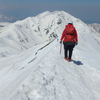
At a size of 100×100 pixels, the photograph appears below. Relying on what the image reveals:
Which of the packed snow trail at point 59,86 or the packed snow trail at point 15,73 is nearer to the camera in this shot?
the packed snow trail at point 59,86

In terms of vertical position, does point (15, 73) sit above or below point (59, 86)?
below

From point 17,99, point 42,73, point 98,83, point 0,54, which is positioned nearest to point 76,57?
point 98,83

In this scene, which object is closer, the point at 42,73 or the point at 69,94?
the point at 69,94

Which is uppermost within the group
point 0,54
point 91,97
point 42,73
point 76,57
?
point 42,73

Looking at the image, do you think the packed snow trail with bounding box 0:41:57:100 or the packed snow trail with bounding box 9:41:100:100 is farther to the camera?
the packed snow trail with bounding box 0:41:57:100

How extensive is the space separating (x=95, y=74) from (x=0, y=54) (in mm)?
158999

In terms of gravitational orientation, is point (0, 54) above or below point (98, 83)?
below

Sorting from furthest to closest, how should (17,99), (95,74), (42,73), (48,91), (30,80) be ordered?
(95,74), (42,73), (30,80), (48,91), (17,99)

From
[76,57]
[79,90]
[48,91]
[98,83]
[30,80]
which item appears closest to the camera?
[48,91]

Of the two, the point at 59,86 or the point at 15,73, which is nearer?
the point at 59,86

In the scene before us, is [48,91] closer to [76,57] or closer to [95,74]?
[95,74]

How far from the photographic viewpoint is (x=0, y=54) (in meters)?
159

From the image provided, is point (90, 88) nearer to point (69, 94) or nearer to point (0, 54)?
point (69, 94)

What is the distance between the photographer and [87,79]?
31.2ft
